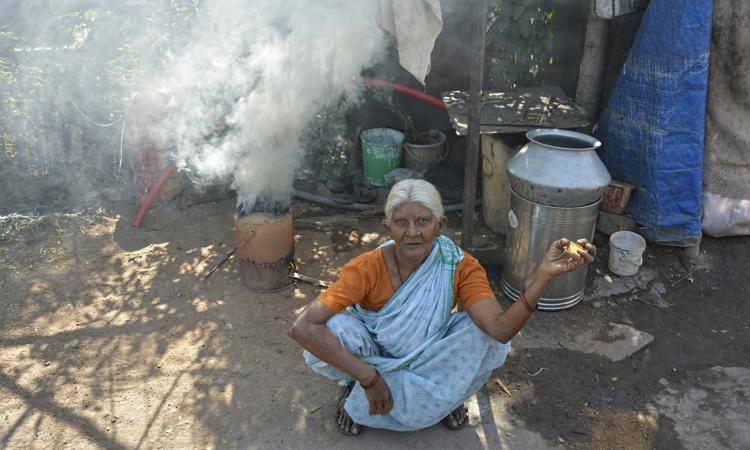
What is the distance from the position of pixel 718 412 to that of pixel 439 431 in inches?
67.7

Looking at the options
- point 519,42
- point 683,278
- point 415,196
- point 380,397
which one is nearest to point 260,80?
point 415,196

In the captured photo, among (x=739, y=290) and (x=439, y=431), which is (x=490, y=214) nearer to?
(x=739, y=290)

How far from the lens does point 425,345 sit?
307cm

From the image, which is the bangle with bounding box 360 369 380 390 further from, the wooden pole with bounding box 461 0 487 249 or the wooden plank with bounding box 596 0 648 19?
the wooden plank with bounding box 596 0 648 19

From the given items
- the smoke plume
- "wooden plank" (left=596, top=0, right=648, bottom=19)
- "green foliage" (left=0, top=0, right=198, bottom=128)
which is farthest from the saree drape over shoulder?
"green foliage" (left=0, top=0, right=198, bottom=128)

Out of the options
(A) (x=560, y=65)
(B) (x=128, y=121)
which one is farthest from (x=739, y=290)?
(B) (x=128, y=121)

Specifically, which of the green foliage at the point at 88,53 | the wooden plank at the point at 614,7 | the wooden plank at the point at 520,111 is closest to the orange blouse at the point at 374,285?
the wooden plank at the point at 520,111

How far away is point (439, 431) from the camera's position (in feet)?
11.1

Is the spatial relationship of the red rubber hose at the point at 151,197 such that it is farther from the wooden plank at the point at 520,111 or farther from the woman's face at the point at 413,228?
the woman's face at the point at 413,228

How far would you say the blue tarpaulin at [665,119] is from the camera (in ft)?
15.0

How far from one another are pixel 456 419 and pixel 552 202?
5.70 ft

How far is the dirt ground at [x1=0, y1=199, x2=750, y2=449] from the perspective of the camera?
3.40 metres

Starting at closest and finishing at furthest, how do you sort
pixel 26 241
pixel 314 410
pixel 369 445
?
pixel 369 445
pixel 314 410
pixel 26 241

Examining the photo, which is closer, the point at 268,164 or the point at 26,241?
the point at 268,164
